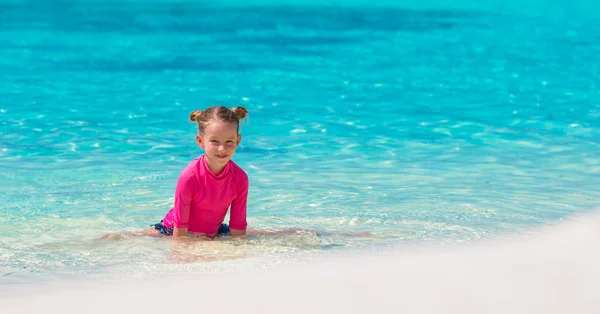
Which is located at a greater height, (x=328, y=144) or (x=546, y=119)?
(x=546, y=119)

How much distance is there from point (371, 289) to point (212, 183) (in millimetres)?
1465

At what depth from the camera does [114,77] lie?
11617mm

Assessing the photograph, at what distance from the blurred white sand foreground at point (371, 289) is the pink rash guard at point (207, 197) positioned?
71 centimetres

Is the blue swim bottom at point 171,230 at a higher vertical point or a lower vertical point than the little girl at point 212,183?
lower

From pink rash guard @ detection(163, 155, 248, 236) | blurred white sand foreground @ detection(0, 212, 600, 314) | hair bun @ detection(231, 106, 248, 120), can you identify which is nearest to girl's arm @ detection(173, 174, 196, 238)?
pink rash guard @ detection(163, 155, 248, 236)

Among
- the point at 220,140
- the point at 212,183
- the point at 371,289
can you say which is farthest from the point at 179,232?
the point at 371,289

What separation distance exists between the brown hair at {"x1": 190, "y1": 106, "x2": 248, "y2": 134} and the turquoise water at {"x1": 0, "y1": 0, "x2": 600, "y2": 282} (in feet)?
2.25

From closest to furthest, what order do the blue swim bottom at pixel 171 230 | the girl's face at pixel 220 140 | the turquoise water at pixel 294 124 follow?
the girl's face at pixel 220 140
the blue swim bottom at pixel 171 230
the turquoise water at pixel 294 124

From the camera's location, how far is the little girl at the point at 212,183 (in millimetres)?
4730

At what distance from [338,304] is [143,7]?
15.0 meters

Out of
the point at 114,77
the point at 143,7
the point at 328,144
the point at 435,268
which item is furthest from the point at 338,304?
the point at 143,7

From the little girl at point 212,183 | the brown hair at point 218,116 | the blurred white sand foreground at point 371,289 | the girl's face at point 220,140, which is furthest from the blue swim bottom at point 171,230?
the blurred white sand foreground at point 371,289

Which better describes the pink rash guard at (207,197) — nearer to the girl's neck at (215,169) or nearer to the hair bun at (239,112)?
the girl's neck at (215,169)

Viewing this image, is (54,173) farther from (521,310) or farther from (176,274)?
(521,310)
